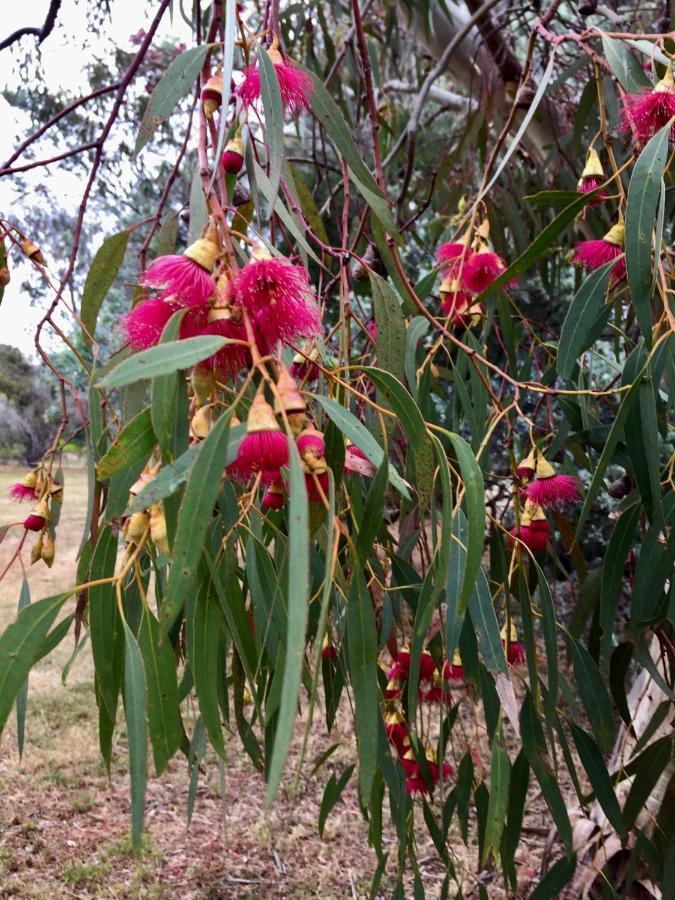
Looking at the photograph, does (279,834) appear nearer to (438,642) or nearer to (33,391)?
(438,642)

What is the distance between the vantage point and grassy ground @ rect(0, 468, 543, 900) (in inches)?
57.7

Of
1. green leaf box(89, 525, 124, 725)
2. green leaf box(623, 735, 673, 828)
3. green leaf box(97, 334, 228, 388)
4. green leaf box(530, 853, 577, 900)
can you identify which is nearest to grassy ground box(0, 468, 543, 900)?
green leaf box(530, 853, 577, 900)

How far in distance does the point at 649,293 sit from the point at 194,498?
0.43 m

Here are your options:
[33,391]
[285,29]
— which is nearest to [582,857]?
[285,29]

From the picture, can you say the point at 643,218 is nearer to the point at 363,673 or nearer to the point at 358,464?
the point at 358,464

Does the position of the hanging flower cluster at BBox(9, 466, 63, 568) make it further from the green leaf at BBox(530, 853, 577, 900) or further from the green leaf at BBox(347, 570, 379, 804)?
the green leaf at BBox(530, 853, 577, 900)

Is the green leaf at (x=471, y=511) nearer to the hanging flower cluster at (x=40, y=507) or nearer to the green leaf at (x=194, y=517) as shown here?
the green leaf at (x=194, y=517)

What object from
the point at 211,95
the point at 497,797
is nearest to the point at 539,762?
the point at 497,797

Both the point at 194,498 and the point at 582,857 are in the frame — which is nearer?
the point at 194,498

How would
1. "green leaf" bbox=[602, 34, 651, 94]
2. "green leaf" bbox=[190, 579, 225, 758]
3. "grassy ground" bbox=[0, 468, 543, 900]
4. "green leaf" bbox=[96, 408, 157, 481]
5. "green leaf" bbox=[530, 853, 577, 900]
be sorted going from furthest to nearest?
"grassy ground" bbox=[0, 468, 543, 900] < "green leaf" bbox=[530, 853, 577, 900] < "green leaf" bbox=[602, 34, 651, 94] < "green leaf" bbox=[190, 579, 225, 758] < "green leaf" bbox=[96, 408, 157, 481]

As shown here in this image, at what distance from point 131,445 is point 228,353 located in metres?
0.09

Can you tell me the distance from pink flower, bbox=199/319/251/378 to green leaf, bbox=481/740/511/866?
18.6 inches

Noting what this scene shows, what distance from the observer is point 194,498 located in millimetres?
343

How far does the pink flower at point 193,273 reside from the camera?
1.35ft
